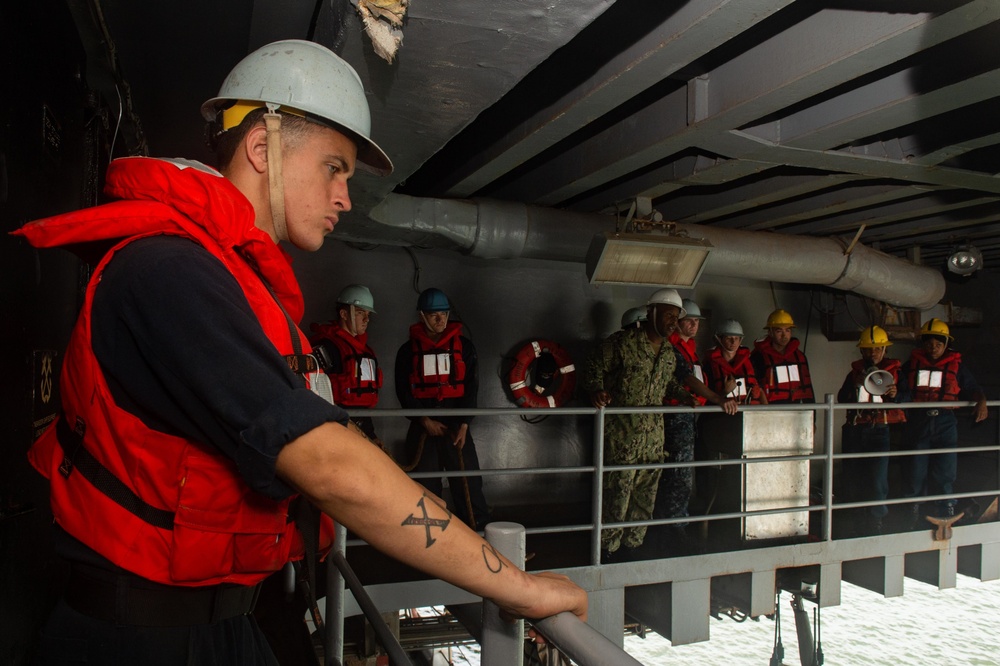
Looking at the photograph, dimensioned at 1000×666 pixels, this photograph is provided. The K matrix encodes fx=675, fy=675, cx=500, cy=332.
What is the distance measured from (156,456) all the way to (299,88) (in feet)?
2.39

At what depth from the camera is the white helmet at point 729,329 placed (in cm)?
750

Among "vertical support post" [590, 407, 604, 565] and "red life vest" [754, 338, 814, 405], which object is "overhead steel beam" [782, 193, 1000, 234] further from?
"vertical support post" [590, 407, 604, 565]

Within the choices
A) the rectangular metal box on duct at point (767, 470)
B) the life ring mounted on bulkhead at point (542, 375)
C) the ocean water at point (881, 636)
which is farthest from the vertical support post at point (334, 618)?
the ocean water at point (881, 636)

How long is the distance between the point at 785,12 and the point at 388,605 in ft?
12.8

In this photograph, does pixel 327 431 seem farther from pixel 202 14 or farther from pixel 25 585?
pixel 202 14

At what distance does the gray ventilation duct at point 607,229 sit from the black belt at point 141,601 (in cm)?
410

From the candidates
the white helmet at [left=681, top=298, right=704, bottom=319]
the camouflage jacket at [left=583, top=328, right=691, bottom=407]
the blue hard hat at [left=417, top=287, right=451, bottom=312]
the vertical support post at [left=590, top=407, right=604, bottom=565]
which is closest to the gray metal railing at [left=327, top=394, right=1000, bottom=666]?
the vertical support post at [left=590, top=407, right=604, bottom=565]

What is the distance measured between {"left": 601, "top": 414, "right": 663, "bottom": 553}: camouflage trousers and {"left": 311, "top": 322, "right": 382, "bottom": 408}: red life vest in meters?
2.06

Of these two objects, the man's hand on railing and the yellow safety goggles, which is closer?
the man's hand on railing

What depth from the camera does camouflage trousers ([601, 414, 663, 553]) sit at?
536 cm

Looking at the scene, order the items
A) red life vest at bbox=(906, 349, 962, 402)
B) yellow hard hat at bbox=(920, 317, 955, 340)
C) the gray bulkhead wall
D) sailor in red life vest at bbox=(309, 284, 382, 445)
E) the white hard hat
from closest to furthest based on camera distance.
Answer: sailor in red life vest at bbox=(309, 284, 382, 445), the white hard hat, the gray bulkhead wall, red life vest at bbox=(906, 349, 962, 402), yellow hard hat at bbox=(920, 317, 955, 340)

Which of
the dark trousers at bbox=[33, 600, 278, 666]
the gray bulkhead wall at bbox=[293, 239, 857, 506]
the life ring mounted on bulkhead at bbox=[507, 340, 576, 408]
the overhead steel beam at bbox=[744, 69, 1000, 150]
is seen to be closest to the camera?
the dark trousers at bbox=[33, 600, 278, 666]

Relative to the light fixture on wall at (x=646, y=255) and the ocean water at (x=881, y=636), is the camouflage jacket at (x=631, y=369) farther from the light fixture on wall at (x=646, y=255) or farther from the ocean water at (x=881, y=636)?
the ocean water at (x=881, y=636)

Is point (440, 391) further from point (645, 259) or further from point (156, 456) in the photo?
point (156, 456)
